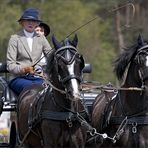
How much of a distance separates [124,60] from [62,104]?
1.08 metres

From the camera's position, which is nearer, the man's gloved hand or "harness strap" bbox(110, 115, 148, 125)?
"harness strap" bbox(110, 115, 148, 125)

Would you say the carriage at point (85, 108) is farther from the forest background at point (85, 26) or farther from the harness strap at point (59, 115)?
the forest background at point (85, 26)

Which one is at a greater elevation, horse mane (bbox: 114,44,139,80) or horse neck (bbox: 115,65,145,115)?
horse mane (bbox: 114,44,139,80)

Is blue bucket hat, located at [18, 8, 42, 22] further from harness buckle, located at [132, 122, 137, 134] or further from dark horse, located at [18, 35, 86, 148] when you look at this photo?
harness buckle, located at [132, 122, 137, 134]

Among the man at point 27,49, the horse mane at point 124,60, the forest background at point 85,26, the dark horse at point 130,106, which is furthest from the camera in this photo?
the forest background at point 85,26

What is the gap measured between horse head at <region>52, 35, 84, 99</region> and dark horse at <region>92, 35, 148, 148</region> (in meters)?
0.81

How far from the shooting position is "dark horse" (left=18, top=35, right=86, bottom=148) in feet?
34.4

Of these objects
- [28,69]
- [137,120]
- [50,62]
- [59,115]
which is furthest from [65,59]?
[28,69]

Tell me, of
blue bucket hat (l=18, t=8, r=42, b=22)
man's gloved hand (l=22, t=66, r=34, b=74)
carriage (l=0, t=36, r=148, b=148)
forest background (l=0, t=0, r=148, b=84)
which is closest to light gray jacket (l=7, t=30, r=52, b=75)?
blue bucket hat (l=18, t=8, r=42, b=22)

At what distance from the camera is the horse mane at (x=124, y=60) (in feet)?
36.4

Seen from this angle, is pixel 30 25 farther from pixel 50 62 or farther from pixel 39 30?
pixel 50 62

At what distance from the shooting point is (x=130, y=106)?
1116cm

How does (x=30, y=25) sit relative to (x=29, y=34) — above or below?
above

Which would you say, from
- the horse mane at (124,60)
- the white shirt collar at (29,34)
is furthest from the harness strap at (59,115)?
the white shirt collar at (29,34)
